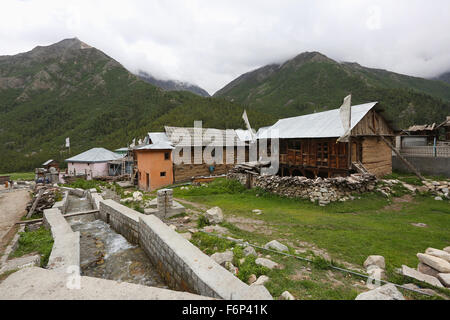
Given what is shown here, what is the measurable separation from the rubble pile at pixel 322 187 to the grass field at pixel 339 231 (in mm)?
535

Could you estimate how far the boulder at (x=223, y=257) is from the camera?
5016 millimetres

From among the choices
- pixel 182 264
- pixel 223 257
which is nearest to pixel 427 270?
pixel 223 257

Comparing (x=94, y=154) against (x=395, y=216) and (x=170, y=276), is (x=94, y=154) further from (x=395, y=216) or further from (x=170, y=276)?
(x=395, y=216)

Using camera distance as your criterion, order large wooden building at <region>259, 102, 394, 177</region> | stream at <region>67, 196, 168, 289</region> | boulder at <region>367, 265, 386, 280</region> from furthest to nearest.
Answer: large wooden building at <region>259, 102, 394, 177</region> → stream at <region>67, 196, 168, 289</region> → boulder at <region>367, 265, 386, 280</region>

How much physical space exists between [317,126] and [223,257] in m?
18.0

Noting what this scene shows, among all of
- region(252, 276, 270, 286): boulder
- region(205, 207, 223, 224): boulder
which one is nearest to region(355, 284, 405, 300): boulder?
region(252, 276, 270, 286): boulder

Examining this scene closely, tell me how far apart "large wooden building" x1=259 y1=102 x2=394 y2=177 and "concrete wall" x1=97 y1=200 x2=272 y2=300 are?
622 inches

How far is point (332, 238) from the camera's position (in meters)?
7.11

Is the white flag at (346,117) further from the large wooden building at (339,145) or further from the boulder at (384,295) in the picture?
the boulder at (384,295)

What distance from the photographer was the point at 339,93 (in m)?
82.9

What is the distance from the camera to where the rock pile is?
3.91 meters

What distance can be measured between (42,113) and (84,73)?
42.1 meters

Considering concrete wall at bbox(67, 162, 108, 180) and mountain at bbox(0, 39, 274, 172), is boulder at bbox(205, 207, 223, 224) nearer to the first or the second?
concrete wall at bbox(67, 162, 108, 180)

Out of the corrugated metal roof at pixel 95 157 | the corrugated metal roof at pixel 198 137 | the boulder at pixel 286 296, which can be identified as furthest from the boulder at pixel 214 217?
the corrugated metal roof at pixel 95 157
